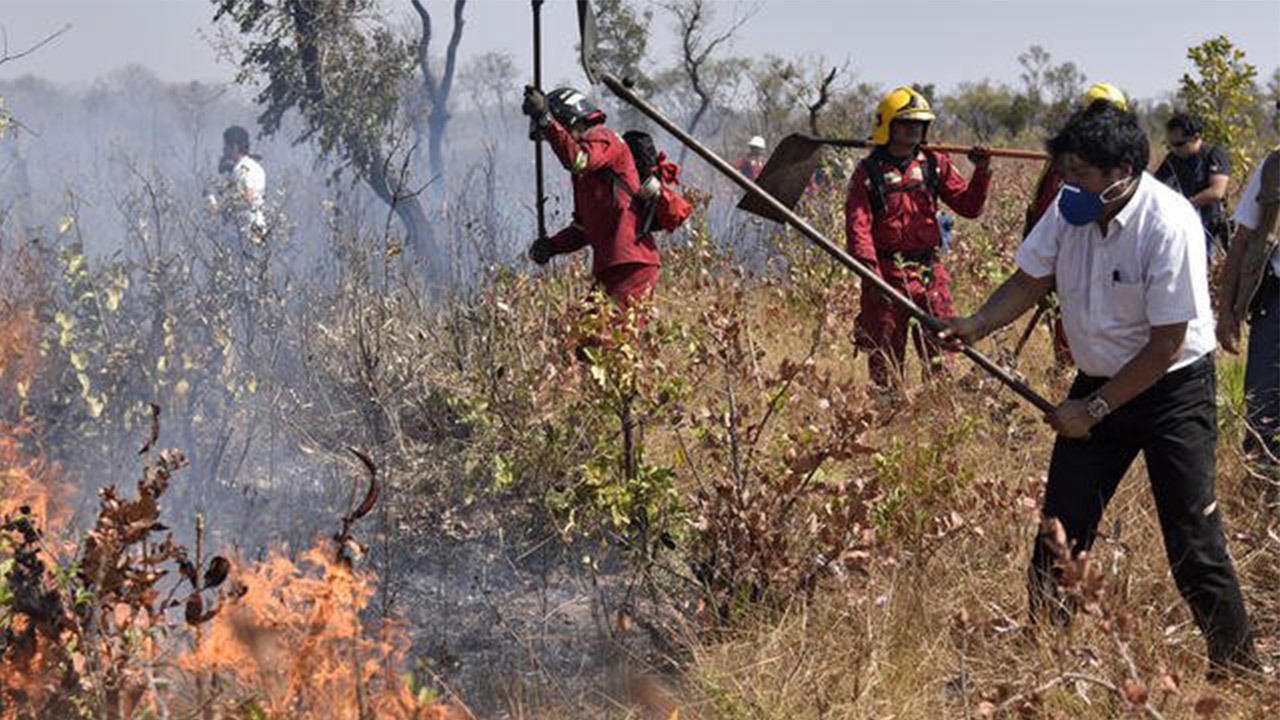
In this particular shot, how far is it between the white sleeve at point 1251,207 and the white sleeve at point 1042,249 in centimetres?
120

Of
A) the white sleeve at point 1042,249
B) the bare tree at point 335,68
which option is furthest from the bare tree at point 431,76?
the white sleeve at point 1042,249

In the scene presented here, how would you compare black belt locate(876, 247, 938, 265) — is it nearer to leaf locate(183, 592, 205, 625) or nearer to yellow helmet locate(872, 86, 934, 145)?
yellow helmet locate(872, 86, 934, 145)

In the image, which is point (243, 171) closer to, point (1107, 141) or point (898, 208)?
point (898, 208)

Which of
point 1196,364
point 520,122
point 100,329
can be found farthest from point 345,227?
point 520,122

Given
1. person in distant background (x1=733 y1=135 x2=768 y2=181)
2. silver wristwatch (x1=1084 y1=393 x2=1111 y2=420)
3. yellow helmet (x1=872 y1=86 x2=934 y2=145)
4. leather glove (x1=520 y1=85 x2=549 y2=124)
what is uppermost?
leather glove (x1=520 y1=85 x2=549 y2=124)

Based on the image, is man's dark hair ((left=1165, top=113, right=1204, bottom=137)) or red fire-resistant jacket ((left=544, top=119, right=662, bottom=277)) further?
man's dark hair ((left=1165, top=113, right=1204, bottom=137))

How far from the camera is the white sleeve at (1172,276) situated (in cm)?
338

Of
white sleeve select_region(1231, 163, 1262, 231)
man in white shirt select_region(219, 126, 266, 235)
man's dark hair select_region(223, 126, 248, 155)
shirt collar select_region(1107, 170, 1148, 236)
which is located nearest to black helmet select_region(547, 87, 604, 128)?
white sleeve select_region(1231, 163, 1262, 231)

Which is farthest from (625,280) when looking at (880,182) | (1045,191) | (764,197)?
(764,197)

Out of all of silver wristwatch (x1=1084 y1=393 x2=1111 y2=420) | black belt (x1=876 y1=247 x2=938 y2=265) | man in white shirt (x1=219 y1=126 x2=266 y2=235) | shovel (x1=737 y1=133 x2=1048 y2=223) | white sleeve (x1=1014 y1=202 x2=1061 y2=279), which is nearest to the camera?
silver wristwatch (x1=1084 y1=393 x2=1111 y2=420)

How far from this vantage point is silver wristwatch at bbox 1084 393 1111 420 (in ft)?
11.5

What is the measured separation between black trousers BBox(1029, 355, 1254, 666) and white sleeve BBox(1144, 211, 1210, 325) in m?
0.23

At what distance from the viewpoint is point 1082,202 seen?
349cm

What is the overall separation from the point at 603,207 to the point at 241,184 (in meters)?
3.67
